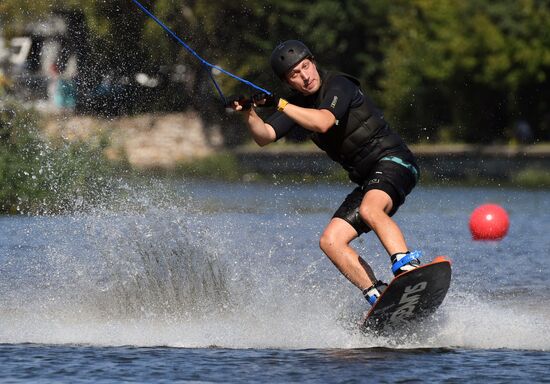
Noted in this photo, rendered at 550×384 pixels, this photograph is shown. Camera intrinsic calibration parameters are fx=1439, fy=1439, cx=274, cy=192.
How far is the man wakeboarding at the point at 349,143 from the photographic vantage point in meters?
9.10

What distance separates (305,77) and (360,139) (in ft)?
1.99

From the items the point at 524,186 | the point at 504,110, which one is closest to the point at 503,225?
the point at 524,186

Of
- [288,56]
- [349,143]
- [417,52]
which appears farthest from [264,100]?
[417,52]

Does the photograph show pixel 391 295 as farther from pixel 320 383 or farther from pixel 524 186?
pixel 524 186

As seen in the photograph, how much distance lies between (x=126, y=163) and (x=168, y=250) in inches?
663

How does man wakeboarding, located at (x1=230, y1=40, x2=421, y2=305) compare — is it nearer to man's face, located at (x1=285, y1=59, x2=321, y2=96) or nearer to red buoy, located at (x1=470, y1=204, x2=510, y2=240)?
man's face, located at (x1=285, y1=59, x2=321, y2=96)

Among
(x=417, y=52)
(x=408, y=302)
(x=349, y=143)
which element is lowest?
(x=408, y=302)

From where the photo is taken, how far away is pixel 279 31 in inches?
1937

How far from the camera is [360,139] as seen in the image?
377 inches

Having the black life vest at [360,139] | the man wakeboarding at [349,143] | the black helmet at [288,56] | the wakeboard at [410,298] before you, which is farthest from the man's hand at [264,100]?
the wakeboard at [410,298]

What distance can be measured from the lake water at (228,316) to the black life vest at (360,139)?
1078 mm

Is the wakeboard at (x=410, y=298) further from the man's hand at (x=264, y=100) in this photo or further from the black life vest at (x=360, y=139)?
the man's hand at (x=264, y=100)

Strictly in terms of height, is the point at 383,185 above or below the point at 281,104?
below

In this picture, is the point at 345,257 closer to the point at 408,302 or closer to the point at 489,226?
the point at 408,302
